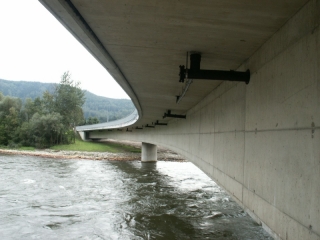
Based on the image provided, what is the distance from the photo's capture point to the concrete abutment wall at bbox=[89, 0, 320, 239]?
3240 mm

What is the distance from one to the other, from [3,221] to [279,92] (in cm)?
1120

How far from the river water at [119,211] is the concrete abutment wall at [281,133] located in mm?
4431

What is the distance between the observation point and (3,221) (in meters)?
11.3

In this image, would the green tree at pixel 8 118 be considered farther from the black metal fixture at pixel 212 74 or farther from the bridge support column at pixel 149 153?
the black metal fixture at pixel 212 74

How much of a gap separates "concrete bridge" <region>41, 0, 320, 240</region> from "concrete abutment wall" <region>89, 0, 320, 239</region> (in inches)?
0.5

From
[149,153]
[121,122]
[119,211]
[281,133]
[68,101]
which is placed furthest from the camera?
[68,101]

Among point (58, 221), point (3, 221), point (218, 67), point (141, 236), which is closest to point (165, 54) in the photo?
point (218, 67)

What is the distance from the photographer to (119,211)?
12.9 metres

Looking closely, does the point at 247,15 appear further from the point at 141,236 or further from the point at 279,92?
the point at 141,236

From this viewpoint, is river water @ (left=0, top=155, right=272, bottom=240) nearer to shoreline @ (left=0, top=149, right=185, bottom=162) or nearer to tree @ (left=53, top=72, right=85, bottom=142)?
shoreline @ (left=0, top=149, right=185, bottom=162)

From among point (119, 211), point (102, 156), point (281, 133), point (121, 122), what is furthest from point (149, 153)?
point (281, 133)

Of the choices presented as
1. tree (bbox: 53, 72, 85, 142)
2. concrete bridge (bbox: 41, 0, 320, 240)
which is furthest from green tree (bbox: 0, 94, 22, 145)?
concrete bridge (bbox: 41, 0, 320, 240)

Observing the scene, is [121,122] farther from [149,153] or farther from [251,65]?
[251,65]

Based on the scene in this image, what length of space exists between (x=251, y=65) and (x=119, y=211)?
9515 millimetres
